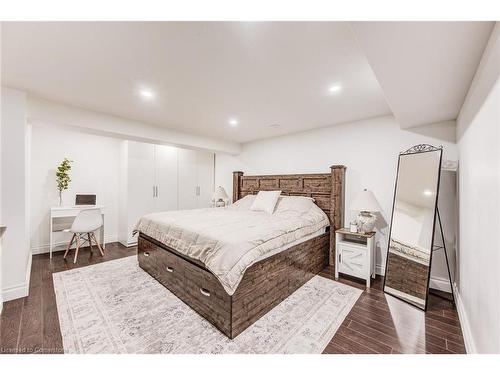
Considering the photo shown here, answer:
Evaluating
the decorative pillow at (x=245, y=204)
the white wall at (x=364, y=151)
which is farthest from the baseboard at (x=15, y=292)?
the white wall at (x=364, y=151)

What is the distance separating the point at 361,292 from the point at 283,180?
2.25m

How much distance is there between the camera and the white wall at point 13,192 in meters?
2.22

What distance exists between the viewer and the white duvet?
1.72 m

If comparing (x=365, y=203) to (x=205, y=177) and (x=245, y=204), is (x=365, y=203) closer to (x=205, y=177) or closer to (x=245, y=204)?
(x=245, y=204)

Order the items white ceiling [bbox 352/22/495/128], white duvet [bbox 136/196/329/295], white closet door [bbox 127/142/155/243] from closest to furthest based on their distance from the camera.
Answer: white ceiling [bbox 352/22/495/128] → white duvet [bbox 136/196/329/295] → white closet door [bbox 127/142/155/243]

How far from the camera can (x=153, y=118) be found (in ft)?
10.6

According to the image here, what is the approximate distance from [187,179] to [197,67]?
12.8 feet

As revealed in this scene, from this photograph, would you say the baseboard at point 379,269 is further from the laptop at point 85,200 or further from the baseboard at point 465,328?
the laptop at point 85,200

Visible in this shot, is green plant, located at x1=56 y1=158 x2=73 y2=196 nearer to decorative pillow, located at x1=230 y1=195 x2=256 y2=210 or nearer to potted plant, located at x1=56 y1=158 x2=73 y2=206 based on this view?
potted plant, located at x1=56 y1=158 x2=73 y2=206

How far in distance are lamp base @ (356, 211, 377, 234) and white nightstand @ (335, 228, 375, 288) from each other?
8 centimetres

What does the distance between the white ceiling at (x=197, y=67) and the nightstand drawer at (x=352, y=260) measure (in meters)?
1.89

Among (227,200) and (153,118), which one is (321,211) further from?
(153,118)

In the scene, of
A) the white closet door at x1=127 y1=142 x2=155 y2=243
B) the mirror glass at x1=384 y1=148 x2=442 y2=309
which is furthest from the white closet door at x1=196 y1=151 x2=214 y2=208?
the mirror glass at x1=384 y1=148 x2=442 y2=309

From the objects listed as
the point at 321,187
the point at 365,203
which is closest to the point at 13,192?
the point at 321,187
